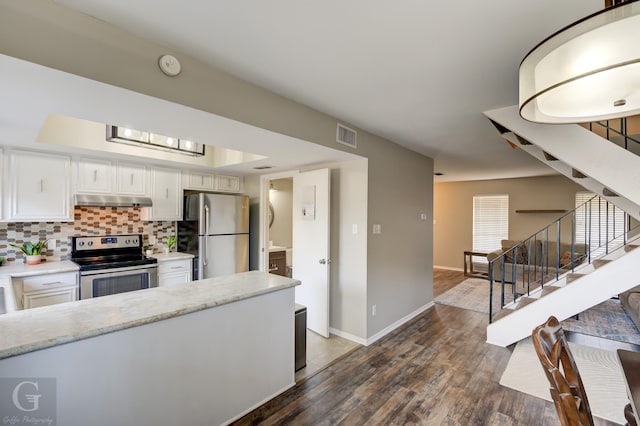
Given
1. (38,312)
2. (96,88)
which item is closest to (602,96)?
(96,88)

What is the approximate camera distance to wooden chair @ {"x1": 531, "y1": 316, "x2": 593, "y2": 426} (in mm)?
960

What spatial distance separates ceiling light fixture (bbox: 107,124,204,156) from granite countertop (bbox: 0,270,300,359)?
1.56 m

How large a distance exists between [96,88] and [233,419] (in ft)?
7.27

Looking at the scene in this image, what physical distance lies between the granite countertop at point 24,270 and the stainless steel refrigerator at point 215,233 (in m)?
1.31

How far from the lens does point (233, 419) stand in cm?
202

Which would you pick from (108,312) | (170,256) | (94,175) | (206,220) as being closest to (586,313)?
(206,220)

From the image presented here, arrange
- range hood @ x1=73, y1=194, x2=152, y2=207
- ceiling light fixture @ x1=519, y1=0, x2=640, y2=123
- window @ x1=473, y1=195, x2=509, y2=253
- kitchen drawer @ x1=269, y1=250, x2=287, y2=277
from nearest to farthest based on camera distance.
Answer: ceiling light fixture @ x1=519, y1=0, x2=640, y2=123 < range hood @ x1=73, y1=194, x2=152, y2=207 < kitchen drawer @ x1=269, y1=250, x2=287, y2=277 < window @ x1=473, y1=195, x2=509, y2=253

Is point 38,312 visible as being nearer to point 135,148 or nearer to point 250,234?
point 135,148

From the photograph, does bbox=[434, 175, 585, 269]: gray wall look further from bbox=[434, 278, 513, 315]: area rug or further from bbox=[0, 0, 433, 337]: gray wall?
bbox=[0, 0, 433, 337]: gray wall

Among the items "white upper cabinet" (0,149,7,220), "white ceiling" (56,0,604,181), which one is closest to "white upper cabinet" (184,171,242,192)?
"white upper cabinet" (0,149,7,220)

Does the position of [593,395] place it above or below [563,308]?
below

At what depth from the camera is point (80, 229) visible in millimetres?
3572

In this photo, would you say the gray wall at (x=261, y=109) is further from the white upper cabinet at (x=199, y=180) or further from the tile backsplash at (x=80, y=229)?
the tile backsplash at (x=80, y=229)

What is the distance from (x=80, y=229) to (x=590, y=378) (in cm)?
560
